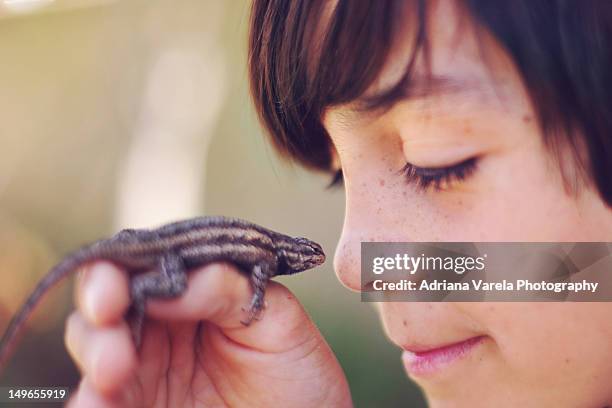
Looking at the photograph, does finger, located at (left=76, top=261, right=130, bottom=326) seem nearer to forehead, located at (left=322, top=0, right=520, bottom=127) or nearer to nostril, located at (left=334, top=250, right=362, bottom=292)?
nostril, located at (left=334, top=250, right=362, bottom=292)

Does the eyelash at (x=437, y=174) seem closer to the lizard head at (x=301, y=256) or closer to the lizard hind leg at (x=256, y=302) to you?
the lizard hind leg at (x=256, y=302)

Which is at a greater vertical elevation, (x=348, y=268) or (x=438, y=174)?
(x=438, y=174)

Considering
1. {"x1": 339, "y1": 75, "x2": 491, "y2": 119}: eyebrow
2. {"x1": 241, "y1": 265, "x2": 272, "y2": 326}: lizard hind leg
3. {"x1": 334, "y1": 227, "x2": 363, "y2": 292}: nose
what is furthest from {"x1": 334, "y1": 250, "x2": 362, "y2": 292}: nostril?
{"x1": 339, "y1": 75, "x2": 491, "y2": 119}: eyebrow

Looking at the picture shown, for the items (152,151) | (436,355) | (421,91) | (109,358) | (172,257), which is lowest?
(436,355)

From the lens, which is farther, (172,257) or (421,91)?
(172,257)

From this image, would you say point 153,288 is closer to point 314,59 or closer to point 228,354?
point 228,354

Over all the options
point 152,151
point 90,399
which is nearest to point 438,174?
point 90,399

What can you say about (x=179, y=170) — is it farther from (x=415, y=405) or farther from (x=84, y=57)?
(x=415, y=405)

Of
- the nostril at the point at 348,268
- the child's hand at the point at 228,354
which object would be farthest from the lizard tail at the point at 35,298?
the nostril at the point at 348,268
